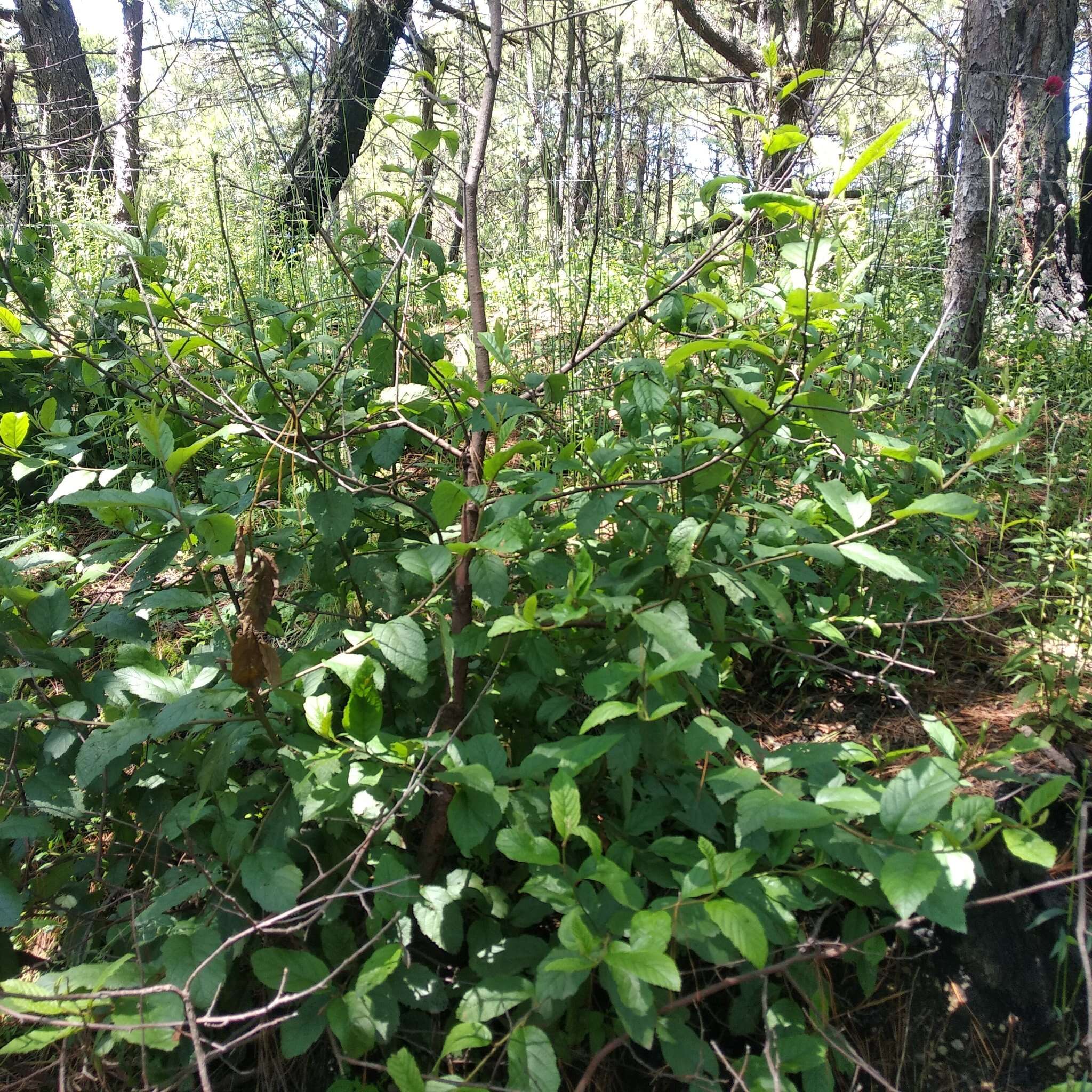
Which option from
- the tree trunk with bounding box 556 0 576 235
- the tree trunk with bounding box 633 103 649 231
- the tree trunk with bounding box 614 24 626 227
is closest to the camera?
the tree trunk with bounding box 614 24 626 227

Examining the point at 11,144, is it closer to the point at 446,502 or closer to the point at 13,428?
the point at 13,428

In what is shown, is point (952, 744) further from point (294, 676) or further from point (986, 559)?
point (986, 559)

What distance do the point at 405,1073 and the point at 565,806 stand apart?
14.6 inches

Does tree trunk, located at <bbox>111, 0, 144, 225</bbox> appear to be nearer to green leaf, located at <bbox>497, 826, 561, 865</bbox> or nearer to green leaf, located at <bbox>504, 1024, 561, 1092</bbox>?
green leaf, located at <bbox>497, 826, 561, 865</bbox>

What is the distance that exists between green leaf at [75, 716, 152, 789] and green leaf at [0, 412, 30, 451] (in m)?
0.56

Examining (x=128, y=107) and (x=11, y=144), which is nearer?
(x=11, y=144)

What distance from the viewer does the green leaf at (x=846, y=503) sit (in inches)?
46.9

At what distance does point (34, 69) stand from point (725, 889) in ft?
20.3

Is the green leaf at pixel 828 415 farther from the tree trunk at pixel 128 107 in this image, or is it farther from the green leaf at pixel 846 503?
the tree trunk at pixel 128 107

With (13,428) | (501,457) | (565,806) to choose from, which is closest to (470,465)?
(501,457)

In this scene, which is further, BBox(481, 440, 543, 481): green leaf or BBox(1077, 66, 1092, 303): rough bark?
BBox(1077, 66, 1092, 303): rough bark

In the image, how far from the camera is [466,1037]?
1.03 m

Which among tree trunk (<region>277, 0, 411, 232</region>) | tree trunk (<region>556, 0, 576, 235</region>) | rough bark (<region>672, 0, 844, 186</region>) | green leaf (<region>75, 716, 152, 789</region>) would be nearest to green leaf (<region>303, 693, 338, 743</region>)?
green leaf (<region>75, 716, 152, 789</region>)

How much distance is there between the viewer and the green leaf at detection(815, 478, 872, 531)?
119cm
